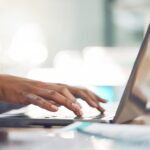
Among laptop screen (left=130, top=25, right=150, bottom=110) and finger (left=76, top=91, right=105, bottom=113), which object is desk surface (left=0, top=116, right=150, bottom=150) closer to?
laptop screen (left=130, top=25, right=150, bottom=110)

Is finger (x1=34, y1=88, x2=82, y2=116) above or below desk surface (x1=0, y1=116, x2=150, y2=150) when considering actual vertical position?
below

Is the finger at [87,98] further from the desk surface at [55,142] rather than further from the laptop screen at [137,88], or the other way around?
the desk surface at [55,142]

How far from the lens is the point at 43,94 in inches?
33.1

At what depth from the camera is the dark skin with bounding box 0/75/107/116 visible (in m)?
0.80

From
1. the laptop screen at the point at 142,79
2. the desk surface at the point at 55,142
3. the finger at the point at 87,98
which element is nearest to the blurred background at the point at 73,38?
the finger at the point at 87,98

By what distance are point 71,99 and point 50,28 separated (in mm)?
2282

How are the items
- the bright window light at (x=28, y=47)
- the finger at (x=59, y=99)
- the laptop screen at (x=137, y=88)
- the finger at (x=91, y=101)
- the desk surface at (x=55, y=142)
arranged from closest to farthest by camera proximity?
the desk surface at (x=55, y=142)
the laptop screen at (x=137, y=88)
the finger at (x=59, y=99)
the finger at (x=91, y=101)
the bright window light at (x=28, y=47)

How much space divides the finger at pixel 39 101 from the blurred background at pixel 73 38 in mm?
2118

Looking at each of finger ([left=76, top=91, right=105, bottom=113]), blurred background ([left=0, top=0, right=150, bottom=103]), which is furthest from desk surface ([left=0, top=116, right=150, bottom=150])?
blurred background ([left=0, top=0, right=150, bottom=103])

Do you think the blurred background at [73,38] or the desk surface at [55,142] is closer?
the desk surface at [55,142]

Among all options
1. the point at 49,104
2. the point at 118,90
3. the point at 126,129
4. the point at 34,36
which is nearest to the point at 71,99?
the point at 49,104

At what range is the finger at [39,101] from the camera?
0.76 metres

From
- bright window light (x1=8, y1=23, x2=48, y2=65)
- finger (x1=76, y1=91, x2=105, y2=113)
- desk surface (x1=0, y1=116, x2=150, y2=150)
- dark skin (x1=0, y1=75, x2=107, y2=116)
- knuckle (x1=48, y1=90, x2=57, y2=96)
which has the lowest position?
bright window light (x1=8, y1=23, x2=48, y2=65)

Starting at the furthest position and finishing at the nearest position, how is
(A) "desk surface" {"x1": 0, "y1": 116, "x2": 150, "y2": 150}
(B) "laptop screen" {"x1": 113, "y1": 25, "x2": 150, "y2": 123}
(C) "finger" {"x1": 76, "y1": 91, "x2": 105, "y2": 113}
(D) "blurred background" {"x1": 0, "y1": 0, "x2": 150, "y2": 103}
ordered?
1. (D) "blurred background" {"x1": 0, "y1": 0, "x2": 150, "y2": 103}
2. (C) "finger" {"x1": 76, "y1": 91, "x2": 105, "y2": 113}
3. (B) "laptop screen" {"x1": 113, "y1": 25, "x2": 150, "y2": 123}
4. (A) "desk surface" {"x1": 0, "y1": 116, "x2": 150, "y2": 150}
